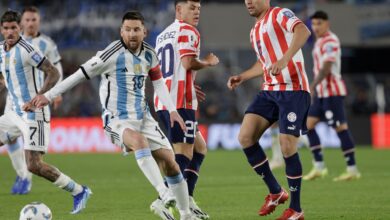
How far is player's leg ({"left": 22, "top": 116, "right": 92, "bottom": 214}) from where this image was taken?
954 centimetres

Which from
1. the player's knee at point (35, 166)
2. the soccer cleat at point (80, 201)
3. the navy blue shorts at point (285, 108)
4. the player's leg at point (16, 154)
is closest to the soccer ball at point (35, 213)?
the soccer cleat at point (80, 201)


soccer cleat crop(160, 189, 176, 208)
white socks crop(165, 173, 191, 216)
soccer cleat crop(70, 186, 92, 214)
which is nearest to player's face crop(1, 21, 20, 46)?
soccer cleat crop(70, 186, 92, 214)

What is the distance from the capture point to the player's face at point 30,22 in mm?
12039

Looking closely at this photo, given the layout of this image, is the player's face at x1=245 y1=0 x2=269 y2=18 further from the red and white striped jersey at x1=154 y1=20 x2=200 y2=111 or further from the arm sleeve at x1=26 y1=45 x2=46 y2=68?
the arm sleeve at x1=26 y1=45 x2=46 y2=68

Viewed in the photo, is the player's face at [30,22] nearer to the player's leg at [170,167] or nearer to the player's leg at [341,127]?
the player's leg at [170,167]

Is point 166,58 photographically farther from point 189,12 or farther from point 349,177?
point 349,177

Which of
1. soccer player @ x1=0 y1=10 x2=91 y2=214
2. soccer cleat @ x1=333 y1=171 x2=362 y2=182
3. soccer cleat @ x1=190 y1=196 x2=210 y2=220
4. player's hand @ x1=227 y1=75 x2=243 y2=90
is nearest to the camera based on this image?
soccer cleat @ x1=190 y1=196 x2=210 y2=220

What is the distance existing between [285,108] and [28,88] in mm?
3241

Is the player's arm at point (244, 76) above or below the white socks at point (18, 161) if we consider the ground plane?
above

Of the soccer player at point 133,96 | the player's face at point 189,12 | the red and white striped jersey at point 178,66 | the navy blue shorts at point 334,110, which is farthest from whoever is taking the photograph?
the navy blue shorts at point 334,110

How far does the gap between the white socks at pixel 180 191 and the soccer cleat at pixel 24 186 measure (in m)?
4.03

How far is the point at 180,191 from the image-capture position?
8.06m

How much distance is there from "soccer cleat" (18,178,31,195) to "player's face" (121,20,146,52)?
4182mm

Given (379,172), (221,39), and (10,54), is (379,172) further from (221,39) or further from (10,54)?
(221,39)
